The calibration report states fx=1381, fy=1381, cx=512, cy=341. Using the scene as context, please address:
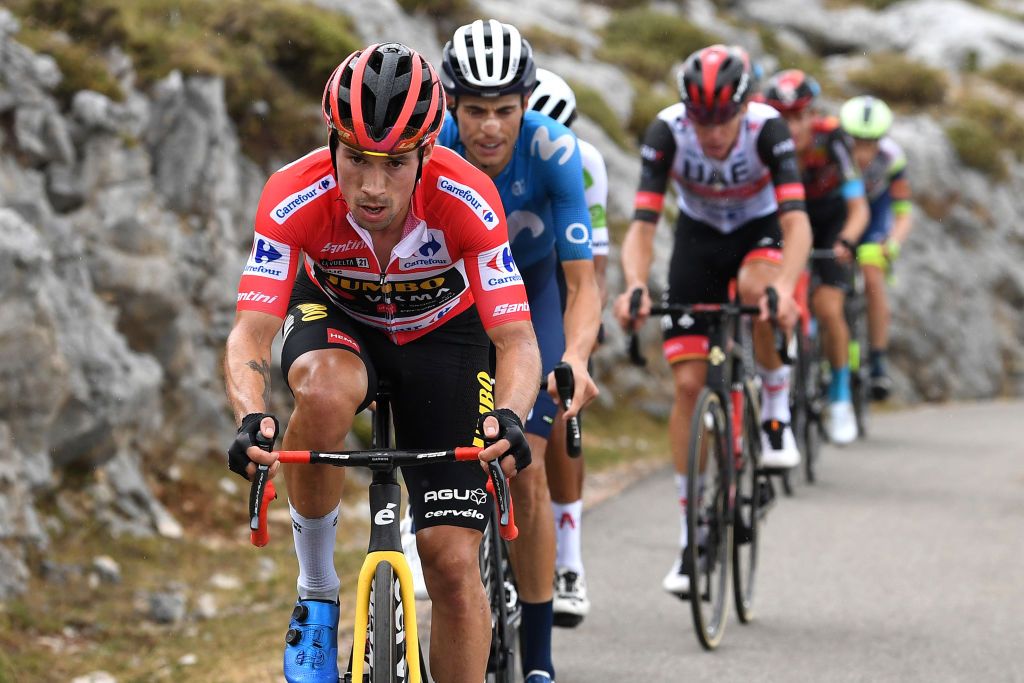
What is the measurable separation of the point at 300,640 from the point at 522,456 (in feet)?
3.06

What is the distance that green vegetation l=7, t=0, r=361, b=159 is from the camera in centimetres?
1030

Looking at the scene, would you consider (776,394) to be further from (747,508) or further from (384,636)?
(384,636)

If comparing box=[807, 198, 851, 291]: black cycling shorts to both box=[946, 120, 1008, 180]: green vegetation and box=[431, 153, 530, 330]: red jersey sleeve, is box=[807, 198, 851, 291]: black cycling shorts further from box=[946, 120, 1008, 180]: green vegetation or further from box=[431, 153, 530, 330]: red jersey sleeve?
box=[946, 120, 1008, 180]: green vegetation

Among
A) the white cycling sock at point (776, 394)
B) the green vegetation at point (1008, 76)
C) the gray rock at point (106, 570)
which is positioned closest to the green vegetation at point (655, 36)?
the green vegetation at point (1008, 76)

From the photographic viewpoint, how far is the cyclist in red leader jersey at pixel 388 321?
3770 millimetres

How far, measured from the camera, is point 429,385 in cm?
412

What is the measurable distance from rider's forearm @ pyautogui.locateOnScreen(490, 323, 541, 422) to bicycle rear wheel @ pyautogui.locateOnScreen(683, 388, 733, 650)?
228cm

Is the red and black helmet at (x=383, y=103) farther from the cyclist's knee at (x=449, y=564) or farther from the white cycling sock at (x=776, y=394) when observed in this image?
the white cycling sock at (x=776, y=394)

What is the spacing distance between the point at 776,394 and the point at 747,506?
129 centimetres

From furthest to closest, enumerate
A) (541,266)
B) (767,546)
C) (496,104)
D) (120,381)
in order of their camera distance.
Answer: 1. (767,546)
2. (120,381)
3. (541,266)
4. (496,104)

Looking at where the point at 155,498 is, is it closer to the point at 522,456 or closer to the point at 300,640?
the point at 300,640

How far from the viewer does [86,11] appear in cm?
1042

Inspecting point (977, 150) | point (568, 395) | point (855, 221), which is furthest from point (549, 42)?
point (568, 395)

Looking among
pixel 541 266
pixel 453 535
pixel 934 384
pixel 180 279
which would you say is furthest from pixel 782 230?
pixel 934 384
